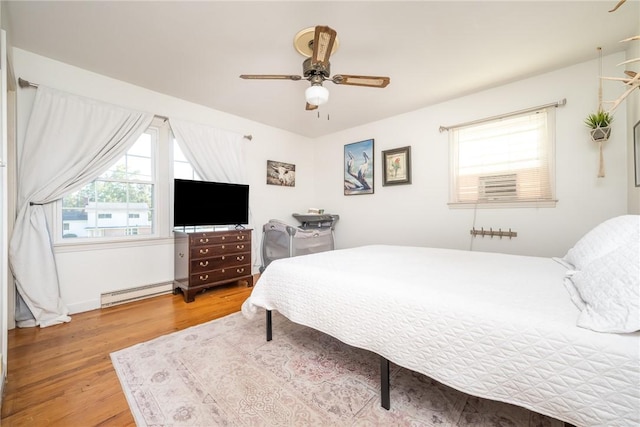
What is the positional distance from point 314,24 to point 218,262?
2.75 metres

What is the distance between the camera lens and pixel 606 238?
1.36m

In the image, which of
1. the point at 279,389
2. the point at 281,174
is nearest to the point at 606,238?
the point at 279,389

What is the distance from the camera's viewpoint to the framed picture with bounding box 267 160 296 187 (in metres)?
4.38

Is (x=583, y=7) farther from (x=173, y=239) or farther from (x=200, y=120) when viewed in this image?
(x=173, y=239)

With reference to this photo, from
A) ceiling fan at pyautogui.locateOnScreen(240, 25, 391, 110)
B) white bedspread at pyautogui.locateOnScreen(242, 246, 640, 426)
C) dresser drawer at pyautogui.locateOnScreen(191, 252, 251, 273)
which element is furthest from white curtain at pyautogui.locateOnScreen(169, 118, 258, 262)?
white bedspread at pyautogui.locateOnScreen(242, 246, 640, 426)

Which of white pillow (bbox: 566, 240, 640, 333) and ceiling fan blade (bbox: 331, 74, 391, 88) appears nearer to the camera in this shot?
white pillow (bbox: 566, 240, 640, 333)

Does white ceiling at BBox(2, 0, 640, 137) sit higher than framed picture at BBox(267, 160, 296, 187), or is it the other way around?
white ceiling at BBox(2, 0, 640, 137)

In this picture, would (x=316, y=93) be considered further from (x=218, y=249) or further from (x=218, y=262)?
(x=218, y=262)

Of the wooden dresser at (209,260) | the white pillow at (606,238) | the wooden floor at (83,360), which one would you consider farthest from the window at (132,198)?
the white pillow at (606,238)

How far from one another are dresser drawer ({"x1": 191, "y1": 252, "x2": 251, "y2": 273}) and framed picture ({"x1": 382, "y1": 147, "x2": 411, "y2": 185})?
2.43 m

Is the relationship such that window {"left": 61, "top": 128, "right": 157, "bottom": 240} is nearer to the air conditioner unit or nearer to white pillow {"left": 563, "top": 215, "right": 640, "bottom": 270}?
white pillow {"left": 563, "top": 215, "right": 640, "bottom": 270}

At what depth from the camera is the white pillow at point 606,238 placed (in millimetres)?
1206

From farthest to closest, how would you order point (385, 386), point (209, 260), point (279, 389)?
point (209, 260)
point (279, 389)
point (385, 386)

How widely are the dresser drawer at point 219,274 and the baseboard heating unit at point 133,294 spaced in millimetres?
516
